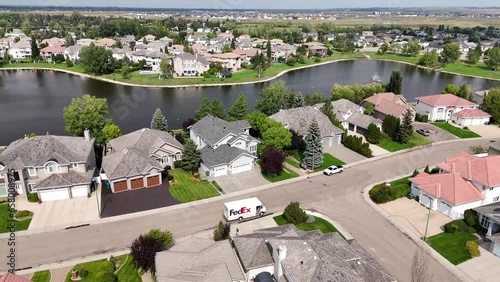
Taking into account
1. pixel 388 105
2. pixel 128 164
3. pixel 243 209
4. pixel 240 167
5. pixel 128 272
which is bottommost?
pixel 128 272

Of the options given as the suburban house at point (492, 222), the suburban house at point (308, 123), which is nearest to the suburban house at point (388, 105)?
the suburban house at point (308, 123)

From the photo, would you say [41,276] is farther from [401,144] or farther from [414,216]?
[401,144]

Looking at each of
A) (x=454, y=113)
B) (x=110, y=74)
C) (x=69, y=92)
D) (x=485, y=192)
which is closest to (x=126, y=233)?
(x=485, y=192)

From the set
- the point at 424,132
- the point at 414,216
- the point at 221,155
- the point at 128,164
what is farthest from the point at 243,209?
the point at 424,132

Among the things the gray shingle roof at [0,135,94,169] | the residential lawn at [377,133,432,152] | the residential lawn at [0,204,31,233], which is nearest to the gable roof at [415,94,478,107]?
the residential lawn at [377,133,432,152]

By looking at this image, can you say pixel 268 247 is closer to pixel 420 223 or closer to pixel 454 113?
pixel 420 223

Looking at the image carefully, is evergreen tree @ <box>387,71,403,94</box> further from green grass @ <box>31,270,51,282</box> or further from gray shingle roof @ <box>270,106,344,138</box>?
green grass @ <box>31,270,51,282</box>

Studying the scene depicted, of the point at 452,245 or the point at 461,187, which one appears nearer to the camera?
the point at 452,245

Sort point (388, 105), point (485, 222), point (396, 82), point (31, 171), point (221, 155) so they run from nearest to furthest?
point (485, 222) < point (31, 171) < point (221, 155) < point (388, 105) < point (396, 82)
